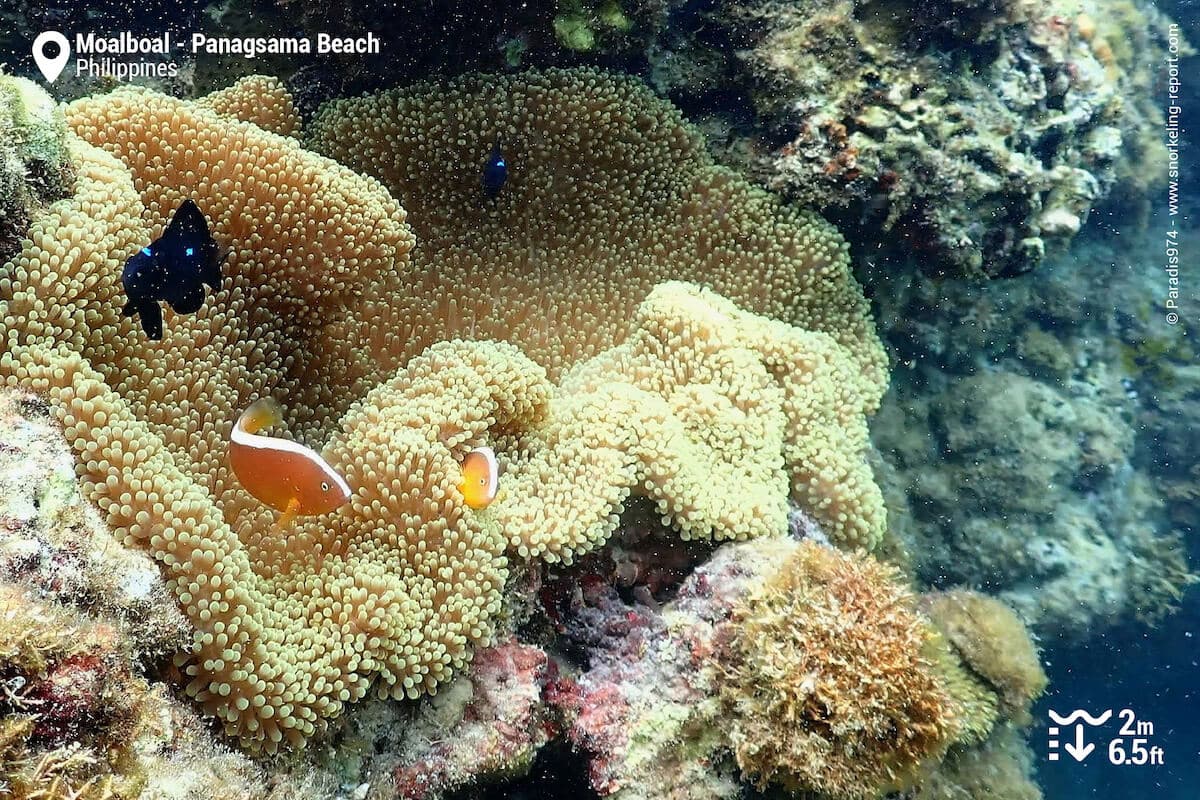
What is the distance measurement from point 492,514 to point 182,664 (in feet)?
3.03

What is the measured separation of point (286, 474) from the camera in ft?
6.45

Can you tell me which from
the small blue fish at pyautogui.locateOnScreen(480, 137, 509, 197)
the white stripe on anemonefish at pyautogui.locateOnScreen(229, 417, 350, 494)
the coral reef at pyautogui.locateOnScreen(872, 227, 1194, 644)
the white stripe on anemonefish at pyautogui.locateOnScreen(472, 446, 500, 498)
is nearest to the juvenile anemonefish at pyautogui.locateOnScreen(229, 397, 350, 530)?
the white stripe on anemonefish at pyautogui.locateOnScreen(229, 417, 350, 494)

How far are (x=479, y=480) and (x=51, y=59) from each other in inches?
125

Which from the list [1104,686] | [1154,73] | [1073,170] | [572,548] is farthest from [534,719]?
[1154,73]

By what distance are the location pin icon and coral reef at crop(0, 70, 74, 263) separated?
1.85 m

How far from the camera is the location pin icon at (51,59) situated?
3.58 metres

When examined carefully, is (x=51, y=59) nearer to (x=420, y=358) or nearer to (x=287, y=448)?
(x=420, y=358)

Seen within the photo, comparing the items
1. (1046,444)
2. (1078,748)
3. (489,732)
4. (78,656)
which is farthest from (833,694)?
(1078,748)

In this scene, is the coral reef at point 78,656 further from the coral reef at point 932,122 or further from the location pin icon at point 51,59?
the coral reef at point 932,122

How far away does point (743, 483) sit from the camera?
2.78m

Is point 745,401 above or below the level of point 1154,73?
below

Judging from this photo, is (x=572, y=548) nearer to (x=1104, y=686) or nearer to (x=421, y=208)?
(x=421, y=208)

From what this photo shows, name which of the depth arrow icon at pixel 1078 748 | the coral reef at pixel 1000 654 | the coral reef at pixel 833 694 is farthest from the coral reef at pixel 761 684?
the depth arrow icon at pixel 1078 748

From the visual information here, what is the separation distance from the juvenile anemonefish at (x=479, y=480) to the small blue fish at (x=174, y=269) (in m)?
0.85
